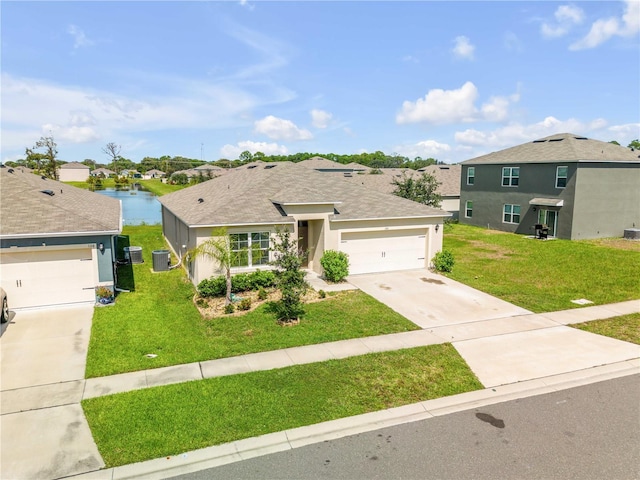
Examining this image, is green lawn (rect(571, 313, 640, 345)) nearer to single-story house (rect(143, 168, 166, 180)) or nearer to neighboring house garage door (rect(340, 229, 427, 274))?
neighboring house garage door (rect(340, 229, 427, 274))

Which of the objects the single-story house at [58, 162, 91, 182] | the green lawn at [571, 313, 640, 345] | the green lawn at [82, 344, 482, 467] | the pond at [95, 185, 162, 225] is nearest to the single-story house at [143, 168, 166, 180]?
the single-story house at [58, 162, 91, 182]

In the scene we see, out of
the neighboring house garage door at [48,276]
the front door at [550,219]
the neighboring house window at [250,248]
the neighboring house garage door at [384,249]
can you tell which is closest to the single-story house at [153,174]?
the front door at [550,219]

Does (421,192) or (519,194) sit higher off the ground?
(421,192)

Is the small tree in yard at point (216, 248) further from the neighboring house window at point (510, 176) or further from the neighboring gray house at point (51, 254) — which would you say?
the neighboring house window at point (510, 176)

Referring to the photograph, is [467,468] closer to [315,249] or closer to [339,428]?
[339,428]

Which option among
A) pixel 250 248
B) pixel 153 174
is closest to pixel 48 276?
pixel 250 248

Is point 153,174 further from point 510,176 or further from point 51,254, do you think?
point 51,254

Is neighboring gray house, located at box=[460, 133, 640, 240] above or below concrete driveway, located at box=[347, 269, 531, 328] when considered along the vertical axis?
above
